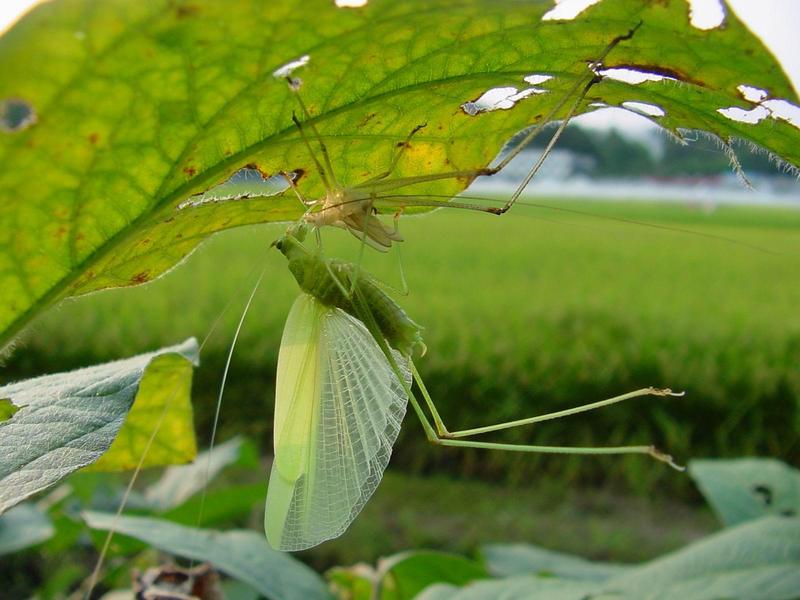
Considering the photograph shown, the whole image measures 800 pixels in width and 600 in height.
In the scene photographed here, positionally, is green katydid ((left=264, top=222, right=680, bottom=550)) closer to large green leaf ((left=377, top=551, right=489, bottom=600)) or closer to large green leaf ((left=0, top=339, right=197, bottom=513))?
large green leaf ((left=0, top=339, right=197, bottom=513))

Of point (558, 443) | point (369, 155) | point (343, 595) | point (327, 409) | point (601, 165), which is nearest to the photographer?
point (369, 155)

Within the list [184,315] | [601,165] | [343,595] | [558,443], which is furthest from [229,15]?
[601,165]

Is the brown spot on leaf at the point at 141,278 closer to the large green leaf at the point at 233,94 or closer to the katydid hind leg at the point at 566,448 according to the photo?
the large green leaf at the point at 233,94

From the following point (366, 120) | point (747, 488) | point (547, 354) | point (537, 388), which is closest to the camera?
point (366, 120)

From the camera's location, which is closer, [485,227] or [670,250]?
[670,250]

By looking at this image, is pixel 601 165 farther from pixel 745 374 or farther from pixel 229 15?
pixel 229 15

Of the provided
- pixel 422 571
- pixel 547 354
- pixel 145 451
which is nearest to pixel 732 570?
pixel 422 571

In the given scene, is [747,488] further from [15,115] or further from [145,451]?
[15,115]
